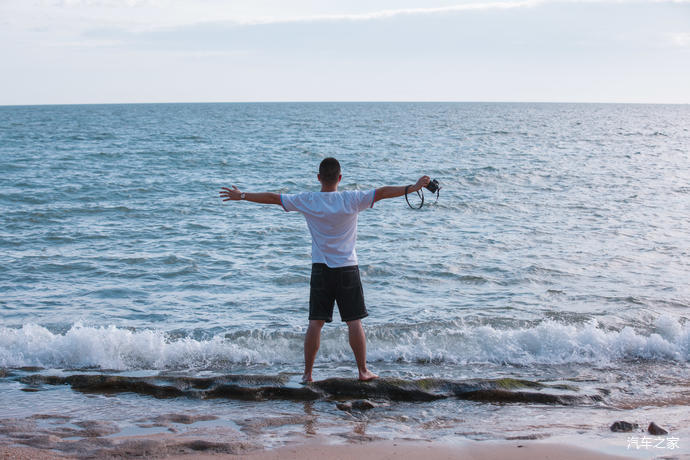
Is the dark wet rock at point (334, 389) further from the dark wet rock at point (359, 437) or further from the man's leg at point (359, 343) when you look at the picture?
the dark wet rock at point (359, 437)

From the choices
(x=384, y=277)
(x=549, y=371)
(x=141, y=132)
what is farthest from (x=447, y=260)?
(x=141, y=132)

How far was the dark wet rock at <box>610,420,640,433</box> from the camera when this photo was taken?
4246mm

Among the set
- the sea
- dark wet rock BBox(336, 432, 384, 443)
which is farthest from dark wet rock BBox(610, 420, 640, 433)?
dark wet rock BBox(336, 432, 384, 443)

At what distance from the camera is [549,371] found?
6.04 m

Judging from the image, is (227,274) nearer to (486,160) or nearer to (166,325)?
(166,325)

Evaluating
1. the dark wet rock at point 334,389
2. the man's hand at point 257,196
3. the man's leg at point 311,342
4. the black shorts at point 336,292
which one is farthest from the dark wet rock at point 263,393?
the man's hand at point 257,196

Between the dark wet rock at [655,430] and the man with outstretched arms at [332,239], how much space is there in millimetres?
2153

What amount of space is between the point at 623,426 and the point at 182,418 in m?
3.13

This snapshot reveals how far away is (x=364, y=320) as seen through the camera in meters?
7.66

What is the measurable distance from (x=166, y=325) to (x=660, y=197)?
14.0 meters

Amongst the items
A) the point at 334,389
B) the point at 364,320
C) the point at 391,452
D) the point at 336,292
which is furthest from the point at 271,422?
the point at 364,320

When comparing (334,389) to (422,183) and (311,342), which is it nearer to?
(311,342)

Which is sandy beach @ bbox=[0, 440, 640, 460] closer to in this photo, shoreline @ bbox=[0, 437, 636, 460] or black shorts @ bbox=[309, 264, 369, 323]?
Result: shoreline @ bbox=[0, 437, 636, 460]

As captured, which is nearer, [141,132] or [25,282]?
[25,282]
